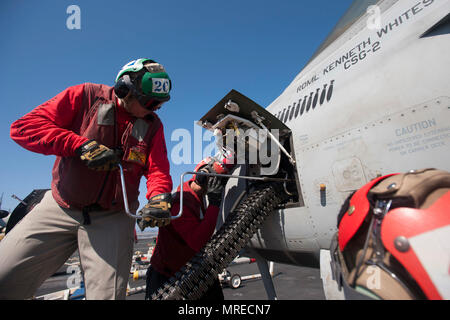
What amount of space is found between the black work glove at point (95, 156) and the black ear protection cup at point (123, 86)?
509 mm

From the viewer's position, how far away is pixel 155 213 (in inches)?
69.9

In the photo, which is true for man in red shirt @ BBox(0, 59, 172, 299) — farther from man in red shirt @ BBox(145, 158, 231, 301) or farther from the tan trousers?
man in red shirt @ BBox(145, 158, 231, 301)

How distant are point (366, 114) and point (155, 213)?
1.86 m

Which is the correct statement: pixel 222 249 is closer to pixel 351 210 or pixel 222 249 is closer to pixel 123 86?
pixel 351 210

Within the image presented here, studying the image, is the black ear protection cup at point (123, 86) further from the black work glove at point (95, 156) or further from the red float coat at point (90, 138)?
the black work glove at point (95, 156)

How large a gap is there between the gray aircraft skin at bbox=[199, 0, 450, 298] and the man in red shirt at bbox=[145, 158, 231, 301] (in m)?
0.81

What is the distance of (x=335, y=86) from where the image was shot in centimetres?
215

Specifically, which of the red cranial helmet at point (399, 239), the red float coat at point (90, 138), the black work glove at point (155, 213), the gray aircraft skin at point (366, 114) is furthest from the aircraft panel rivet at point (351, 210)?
the red float coat at point (90, 138)

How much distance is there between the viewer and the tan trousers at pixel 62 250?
1622mm

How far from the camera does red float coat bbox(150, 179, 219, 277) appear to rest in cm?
284

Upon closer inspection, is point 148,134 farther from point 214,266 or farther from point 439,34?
point 439,34

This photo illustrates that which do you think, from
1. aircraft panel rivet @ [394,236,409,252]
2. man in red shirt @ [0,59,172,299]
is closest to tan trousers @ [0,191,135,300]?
man in red shirt @ [0,59,172,299]
